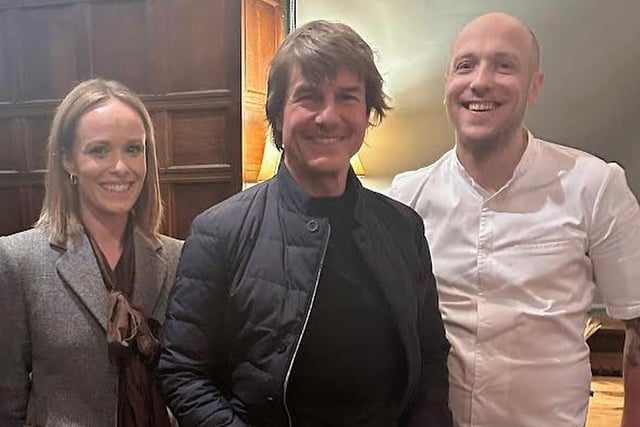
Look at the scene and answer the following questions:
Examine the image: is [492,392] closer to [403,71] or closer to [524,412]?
[524,412]

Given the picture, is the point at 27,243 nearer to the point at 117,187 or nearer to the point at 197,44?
the point at 117,187

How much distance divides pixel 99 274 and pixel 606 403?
5.27 ft

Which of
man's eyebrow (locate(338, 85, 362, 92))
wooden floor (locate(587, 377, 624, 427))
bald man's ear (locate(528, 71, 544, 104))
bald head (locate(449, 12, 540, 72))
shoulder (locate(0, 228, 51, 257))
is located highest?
bald head (locate(449, 12, 540, 72))

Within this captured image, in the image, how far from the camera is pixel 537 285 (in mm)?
1399

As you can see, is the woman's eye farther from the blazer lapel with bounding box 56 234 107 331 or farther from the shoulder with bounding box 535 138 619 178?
the shoulder with bounding box 535 138 619 178

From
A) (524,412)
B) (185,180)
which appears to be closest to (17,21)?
(185,180)

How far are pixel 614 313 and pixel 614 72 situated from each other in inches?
60.5

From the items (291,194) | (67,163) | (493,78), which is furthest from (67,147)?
(493,78)

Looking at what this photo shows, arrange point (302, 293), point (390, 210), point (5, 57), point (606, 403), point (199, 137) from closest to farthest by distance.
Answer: point (302, 293), point (390, 210), point (606, 403), point (199, 137), point (5, 57)

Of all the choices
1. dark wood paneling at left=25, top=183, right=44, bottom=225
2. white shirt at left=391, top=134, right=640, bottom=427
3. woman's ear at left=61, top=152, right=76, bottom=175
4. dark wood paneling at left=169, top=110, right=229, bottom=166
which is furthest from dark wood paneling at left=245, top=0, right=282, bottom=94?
white shirt at left=391, top=134, right=640, bottom=427

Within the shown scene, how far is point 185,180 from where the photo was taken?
12.4ft

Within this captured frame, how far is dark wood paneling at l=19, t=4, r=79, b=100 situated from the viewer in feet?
12.9

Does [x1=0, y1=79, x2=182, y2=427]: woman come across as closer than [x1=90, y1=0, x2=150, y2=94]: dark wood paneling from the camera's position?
Yes

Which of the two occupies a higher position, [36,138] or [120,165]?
[120,165]
